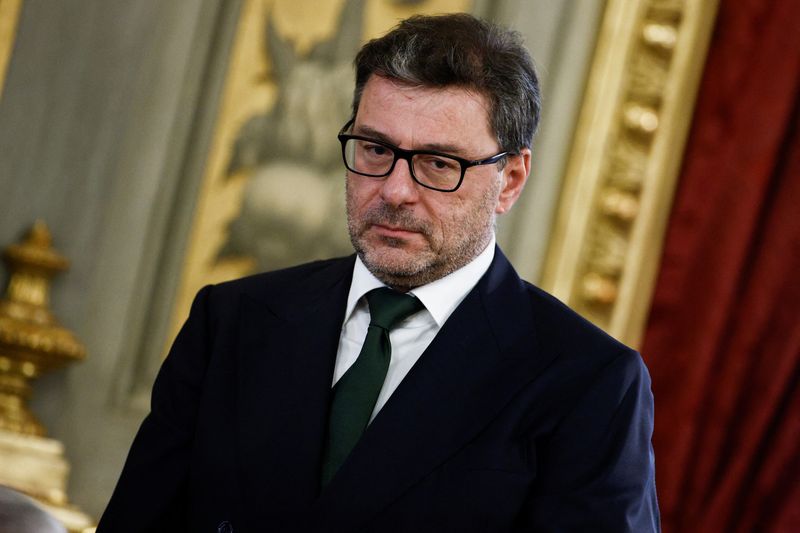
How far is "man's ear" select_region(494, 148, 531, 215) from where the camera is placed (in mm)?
2021

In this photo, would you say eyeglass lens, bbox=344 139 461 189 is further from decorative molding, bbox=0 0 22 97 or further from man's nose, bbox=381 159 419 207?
decorative molding, bbox=0 0 22 97

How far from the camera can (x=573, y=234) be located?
3.68 metres

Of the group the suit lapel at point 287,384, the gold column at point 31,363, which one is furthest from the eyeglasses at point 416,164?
the gold column at point 31,363

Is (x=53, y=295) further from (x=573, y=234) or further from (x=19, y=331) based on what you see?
(x=573, y=234)

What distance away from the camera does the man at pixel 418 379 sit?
5.87ft

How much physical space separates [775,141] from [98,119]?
1.99 metres

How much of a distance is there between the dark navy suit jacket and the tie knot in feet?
0.23

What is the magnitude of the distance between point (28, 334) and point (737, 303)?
2.05 meters

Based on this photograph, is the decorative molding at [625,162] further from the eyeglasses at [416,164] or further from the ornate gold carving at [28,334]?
the eyeglasses at [416,164]

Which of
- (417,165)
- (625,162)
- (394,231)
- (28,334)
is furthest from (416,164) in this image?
(625,162)

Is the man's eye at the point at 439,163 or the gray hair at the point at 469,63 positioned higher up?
the gray hair at the point at 469,63

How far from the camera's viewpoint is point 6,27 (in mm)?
3248

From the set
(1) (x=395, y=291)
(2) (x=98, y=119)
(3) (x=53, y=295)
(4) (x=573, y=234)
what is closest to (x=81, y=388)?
(3) (x=53, y=295)

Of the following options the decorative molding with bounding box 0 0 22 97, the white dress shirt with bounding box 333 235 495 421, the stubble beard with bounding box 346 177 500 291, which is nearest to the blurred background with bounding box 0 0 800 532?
the decorative molding with bounding box 0 0 22 97
